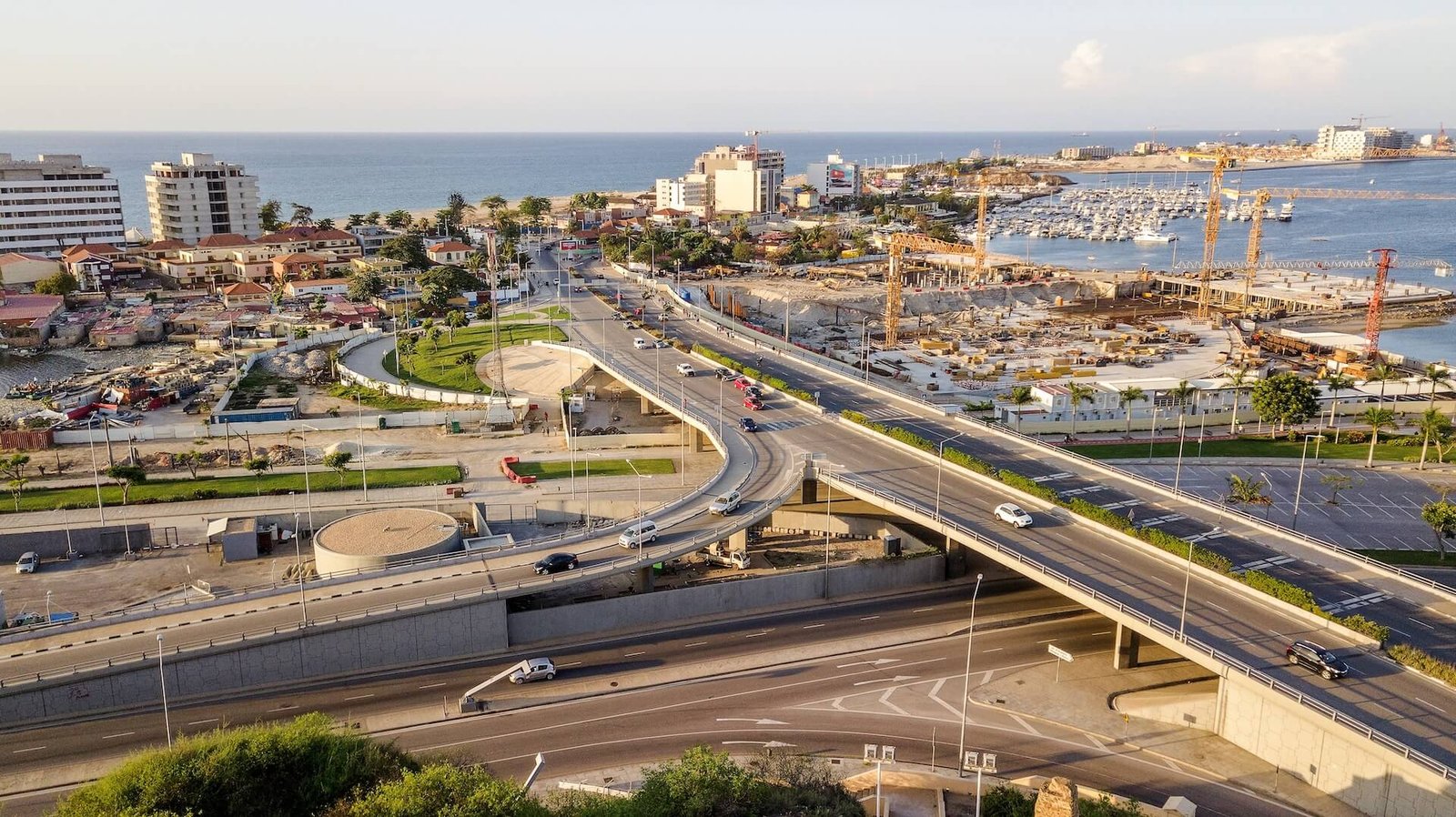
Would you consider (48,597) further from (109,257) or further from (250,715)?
(109,257)

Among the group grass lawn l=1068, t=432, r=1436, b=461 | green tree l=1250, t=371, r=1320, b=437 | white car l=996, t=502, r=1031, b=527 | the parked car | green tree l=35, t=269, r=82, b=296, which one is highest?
green tree l=35, t=269, r=82, b=296

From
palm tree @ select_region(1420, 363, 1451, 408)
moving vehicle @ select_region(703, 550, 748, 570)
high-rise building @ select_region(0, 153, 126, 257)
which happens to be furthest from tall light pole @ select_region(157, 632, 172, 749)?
high-rise building @ select_region(0, 153, 126, 257)

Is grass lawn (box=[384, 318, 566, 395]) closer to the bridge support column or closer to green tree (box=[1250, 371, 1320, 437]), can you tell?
the bridge support column

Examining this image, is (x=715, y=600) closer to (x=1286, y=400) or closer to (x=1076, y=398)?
(x=1076, y=398)

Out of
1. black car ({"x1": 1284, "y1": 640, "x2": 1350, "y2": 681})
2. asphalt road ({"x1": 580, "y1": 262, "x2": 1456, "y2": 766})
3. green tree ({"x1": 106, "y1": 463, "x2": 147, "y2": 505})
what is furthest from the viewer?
green tree ({"x1": 106, "y1": 463, "x2": 147, "y2": 505})

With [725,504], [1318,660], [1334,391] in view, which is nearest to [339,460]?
[725,504]

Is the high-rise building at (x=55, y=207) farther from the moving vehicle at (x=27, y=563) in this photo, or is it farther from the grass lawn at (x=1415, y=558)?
the grass lawn at (x=1415, y=558)
